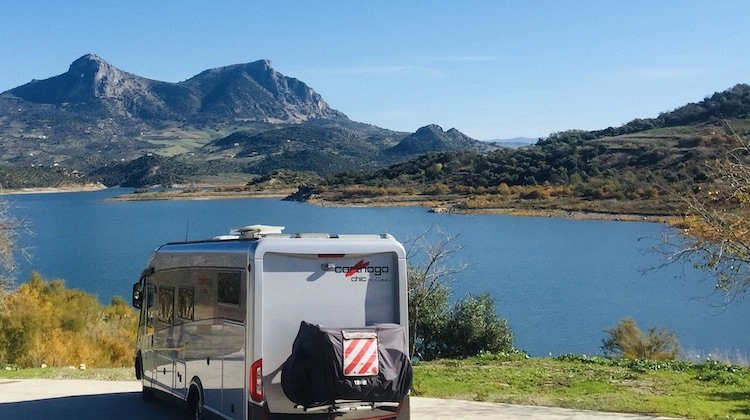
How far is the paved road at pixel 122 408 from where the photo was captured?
11.0 meters

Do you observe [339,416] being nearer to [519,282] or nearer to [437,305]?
[437,305]

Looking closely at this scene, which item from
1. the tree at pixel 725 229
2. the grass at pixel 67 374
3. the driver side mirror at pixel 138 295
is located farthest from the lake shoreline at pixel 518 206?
the driver side mirror at pixel 138 295

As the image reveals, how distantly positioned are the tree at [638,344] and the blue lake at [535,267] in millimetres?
2339

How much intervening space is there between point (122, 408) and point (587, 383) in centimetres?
755

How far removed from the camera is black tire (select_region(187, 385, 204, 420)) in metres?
9.68

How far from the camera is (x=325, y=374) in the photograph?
310 inches

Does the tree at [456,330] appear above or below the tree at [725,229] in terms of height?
below

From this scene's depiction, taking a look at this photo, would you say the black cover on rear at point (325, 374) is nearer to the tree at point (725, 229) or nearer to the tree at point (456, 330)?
the tree at point (725, 229)

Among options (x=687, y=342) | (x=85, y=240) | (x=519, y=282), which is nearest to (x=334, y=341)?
(x=687, y=342)

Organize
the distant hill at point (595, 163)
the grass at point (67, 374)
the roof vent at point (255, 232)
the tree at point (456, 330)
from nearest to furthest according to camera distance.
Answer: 1. the roof vent at point (255, 232)
2. the grass at point (67, 374)
3. the tree at point (456, 330)
4. the distant hill at point (595, 163)

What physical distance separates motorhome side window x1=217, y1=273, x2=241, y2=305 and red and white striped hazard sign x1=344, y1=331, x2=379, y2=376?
1.28 meters

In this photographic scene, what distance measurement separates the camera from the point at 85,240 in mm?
79875

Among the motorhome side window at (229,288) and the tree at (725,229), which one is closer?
the motorhome side window at (229,288)

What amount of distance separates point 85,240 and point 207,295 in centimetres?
7535
